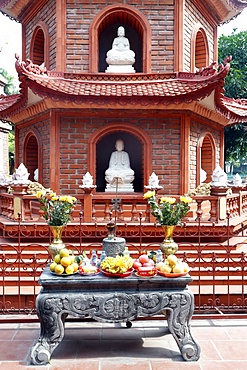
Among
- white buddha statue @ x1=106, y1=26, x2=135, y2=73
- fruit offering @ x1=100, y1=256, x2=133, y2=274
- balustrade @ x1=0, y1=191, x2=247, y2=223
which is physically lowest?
fruit offering @ x1=100, y1=256, x2=133, y2=274

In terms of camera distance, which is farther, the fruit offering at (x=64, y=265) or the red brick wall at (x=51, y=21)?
the red brick wall at (x=51, y=21)

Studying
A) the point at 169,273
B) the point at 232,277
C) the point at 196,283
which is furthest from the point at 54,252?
the point at 232,277

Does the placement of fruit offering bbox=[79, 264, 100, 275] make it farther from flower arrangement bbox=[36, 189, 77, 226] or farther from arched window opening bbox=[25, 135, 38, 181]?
arched window opening bbox=[25, 135, 38, 181]

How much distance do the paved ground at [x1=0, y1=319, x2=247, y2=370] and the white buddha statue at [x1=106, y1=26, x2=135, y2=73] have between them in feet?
26.1

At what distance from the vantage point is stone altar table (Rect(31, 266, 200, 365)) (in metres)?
4.58

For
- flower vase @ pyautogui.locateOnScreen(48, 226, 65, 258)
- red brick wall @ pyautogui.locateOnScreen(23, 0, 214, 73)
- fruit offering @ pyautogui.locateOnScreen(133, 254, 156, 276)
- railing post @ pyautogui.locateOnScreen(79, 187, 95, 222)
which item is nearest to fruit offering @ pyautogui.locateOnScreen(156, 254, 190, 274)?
fruit offering @ pyautogui.locateOnScreen(133, 254, 156, 276)

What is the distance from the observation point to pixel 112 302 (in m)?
4.66

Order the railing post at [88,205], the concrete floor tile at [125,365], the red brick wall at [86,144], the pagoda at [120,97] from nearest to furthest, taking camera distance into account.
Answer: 1. the concrete floor tile at [125,365]
2. the railing post at [88,205]
3. the pagoda at [120,97]
4. the red brick wall at [86,144]

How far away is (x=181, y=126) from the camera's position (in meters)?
11.1

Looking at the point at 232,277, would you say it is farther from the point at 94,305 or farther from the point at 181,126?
the point at 181,126

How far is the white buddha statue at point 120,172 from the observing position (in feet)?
37.8

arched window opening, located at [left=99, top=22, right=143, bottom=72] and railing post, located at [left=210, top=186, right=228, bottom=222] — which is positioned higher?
arched window opening, located at [left=99, top=22, right=143, bottom=72]

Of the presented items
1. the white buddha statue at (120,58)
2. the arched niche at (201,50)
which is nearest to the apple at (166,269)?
the white buddha statue at (120,58)

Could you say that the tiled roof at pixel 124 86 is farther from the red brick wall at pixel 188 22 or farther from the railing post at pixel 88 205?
the railing post at pixel 88 205
